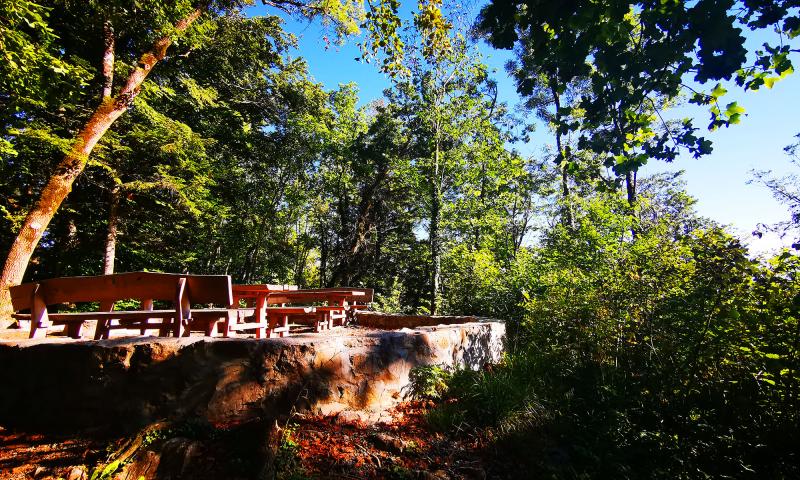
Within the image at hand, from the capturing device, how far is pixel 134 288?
3.53 meters

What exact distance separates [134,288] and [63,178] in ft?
16.6

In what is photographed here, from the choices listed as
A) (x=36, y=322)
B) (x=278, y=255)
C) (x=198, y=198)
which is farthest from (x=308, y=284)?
(x=36, y=322)

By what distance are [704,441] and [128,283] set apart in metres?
5.30

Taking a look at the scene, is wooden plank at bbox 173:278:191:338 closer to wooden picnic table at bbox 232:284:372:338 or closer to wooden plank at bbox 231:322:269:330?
wooden plank at bbox 231:322:269:330

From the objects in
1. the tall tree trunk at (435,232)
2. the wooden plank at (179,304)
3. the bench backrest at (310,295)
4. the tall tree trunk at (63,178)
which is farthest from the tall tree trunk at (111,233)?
the tall tree trunk at (435,232)

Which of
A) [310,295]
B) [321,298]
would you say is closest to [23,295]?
[310,295]

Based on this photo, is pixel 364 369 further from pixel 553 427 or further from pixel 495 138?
pixel 495 138

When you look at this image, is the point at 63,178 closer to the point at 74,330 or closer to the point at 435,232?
the point at 74,330

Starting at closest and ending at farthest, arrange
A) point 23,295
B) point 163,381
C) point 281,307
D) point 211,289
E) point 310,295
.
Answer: point 163,381
point 211,289
point 23,295
point 281,307
point 310,295

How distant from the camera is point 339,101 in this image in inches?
746

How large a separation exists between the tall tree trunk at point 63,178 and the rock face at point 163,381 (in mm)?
4340

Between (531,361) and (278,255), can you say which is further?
(278,255)

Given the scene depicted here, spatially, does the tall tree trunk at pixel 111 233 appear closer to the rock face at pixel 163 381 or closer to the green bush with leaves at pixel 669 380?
the rock face at pixel 163 381

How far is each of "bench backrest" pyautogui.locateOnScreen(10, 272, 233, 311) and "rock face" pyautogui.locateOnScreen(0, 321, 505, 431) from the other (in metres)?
0.67
